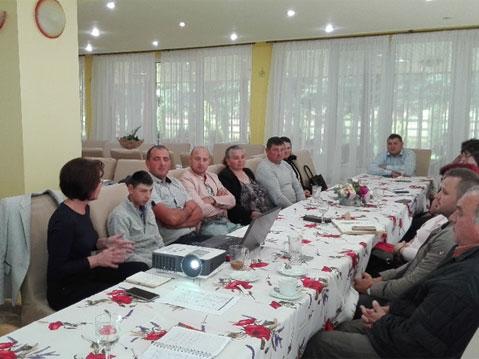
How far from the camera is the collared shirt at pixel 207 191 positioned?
337 centimetres

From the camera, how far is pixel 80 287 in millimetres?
2102

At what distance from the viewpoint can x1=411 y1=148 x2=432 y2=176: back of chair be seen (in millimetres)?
6023

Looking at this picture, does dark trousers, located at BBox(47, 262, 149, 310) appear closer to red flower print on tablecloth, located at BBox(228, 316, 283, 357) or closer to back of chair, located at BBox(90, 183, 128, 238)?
back of chair, located at BBox(90, 183, 128, 238)

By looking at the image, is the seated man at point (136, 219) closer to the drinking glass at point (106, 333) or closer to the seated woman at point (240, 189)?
the drinking glass at point (106, 333)

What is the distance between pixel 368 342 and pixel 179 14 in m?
5.08

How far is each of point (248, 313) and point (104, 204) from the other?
4.27 feet

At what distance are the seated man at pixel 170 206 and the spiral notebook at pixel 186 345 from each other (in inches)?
62.5

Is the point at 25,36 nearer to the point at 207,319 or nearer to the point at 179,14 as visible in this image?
the point at 179,14

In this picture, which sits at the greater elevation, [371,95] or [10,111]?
[371,95]

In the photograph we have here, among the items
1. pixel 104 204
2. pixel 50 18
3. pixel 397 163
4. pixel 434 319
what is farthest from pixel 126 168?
pixel 434 319

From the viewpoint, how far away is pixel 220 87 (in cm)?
833

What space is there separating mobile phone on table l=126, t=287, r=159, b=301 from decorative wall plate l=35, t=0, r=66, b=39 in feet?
9.70

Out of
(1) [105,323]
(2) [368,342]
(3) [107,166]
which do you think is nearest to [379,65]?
(3) [107,166]

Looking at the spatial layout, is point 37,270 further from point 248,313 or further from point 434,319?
point 434,319
